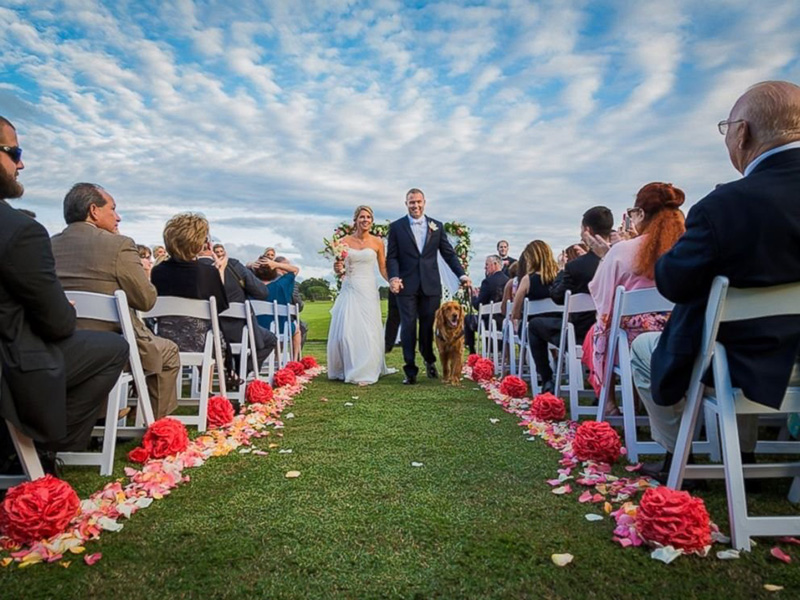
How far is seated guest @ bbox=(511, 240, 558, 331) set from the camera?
6570mm

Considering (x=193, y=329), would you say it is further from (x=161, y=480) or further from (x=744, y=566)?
(x=744, y=566)

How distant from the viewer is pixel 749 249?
2213 millimetres

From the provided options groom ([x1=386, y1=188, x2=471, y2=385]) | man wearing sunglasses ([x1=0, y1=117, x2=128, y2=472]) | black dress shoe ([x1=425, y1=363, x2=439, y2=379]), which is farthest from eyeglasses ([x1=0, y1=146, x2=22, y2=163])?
black dress shoe ([x1=425, y1=363, x2=439, y2=379])

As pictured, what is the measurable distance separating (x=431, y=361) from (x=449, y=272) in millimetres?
1325

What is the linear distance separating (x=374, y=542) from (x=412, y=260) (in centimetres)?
573

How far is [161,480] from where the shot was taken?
323cm

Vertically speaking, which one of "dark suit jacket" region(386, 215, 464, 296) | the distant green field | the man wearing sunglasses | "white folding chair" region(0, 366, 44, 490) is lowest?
the distant green field

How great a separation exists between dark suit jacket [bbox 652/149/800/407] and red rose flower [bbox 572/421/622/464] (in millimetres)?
1283

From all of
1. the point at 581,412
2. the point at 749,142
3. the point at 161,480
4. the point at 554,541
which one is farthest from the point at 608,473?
the point at 161,480

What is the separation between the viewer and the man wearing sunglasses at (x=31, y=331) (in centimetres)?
250

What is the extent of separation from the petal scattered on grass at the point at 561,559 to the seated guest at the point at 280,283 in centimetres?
684

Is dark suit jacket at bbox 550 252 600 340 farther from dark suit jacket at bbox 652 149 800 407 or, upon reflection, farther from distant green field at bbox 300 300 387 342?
distant green field at bbox 300 300 387 342

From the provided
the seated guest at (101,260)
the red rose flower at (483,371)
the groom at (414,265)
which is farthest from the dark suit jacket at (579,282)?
the seated guest at (101,260)

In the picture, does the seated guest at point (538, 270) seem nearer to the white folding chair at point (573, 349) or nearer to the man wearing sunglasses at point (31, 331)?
Result: the white folding chair at point (573, 349)
